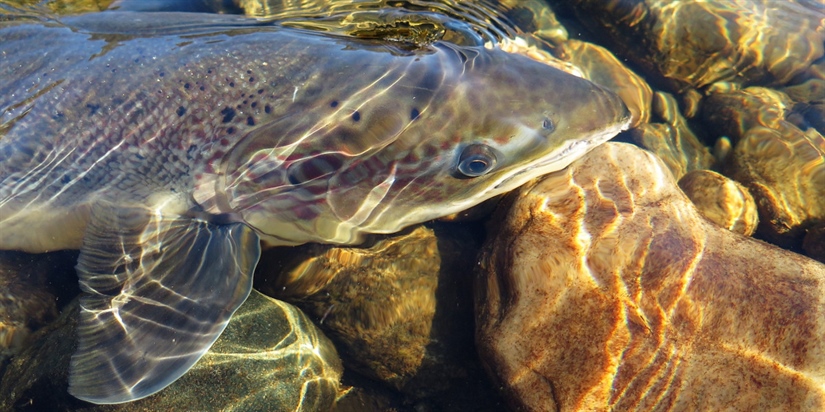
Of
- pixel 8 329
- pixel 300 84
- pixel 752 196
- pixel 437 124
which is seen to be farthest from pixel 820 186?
pixel 8 329

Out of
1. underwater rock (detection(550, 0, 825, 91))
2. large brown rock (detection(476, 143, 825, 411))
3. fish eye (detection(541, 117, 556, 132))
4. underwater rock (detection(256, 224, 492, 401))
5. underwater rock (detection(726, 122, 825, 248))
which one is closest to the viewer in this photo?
large brown rock (detection(476, 143, 825, 411))

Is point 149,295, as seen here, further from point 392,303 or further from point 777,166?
point 777,166

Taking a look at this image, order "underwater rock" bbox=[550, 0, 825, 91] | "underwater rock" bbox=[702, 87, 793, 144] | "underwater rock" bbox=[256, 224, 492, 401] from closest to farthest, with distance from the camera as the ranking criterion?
"underwater rock" bbox=[256, 224, 492, 401]
"underwater rock" bbox=[702, 87, 793, 144]
"underwater rock" bbox=[550, 0, 825, 91]

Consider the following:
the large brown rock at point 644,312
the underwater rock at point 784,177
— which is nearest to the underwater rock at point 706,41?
the underwater rock at point 784,177

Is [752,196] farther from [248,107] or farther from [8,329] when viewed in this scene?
[8,329]

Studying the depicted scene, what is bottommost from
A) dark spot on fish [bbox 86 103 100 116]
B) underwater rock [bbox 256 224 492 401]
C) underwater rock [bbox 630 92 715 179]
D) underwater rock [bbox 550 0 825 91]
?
underwater rock [bbox 256 224 492 401]

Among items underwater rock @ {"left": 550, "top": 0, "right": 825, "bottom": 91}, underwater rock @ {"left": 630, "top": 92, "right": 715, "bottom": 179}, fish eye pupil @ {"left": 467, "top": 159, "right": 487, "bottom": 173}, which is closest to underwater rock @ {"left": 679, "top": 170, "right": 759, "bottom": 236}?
underwater rock @ {"left": 630, "top": 92, "right": 715, "bottom": 179}

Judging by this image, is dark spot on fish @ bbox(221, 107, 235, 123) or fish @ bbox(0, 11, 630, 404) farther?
dark spot on fish @ bbox(221, 107, 235, 123)

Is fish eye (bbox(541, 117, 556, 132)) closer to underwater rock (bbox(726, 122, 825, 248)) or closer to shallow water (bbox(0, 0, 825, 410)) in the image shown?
shallow water (bbox(0, 0, 825, 410))

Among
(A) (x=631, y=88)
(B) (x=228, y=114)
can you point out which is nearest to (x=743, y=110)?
(A) (x=631, y=88)
